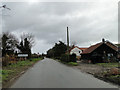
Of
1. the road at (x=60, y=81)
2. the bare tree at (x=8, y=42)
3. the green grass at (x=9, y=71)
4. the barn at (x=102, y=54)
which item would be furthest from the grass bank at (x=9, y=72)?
the bare tree at (x=8, y=42)

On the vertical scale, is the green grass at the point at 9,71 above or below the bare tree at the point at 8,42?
below

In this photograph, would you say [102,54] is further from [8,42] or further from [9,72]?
[8,42]

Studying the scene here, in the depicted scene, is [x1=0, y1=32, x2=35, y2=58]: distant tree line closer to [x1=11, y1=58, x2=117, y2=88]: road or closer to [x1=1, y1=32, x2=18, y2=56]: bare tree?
[x1=1, y1=32, x2=18, y2=56]: bare tree

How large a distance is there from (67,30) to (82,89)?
96.8ft

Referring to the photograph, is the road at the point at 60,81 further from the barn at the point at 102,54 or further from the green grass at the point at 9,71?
the barn at the point at 102,54

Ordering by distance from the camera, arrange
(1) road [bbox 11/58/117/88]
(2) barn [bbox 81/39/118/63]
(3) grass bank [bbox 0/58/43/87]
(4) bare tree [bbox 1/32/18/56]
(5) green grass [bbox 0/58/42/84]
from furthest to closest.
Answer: (4) bare tree [bbox 1/32/18/56]
(2) barn [bbox 81/39/118/63]
(5) green grass [bbox 0/58/42/84]
(3) grass bank [bbox 0/58/43/87]
(1) road [bbox 11/58/117/88]

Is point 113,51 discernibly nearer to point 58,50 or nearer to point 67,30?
point 67,30

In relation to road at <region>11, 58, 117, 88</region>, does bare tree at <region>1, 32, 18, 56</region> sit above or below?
above

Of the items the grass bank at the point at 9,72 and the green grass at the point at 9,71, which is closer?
the grass bank at the point at 9,72

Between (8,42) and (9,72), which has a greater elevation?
(8,42)

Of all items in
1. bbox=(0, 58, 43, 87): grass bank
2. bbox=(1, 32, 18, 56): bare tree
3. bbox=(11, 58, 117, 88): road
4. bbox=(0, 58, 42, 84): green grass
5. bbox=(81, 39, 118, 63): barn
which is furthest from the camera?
bbox=(1, 32, 18, 56): bare tree

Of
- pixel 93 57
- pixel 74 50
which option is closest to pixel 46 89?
pixel 93 57

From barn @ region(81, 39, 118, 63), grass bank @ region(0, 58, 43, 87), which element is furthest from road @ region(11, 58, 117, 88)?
barn @ region(81, 39, 118, 63)

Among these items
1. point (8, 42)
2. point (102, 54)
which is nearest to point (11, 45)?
point (8, 42)
